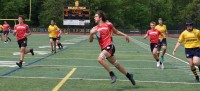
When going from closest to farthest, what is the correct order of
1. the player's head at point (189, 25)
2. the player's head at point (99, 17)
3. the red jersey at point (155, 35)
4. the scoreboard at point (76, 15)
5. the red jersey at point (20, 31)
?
1. the player's head at point (99, 17)
2. the player's head at point (189, 25)
3. the red jersey at point (20, 31)
4. the red jersey at point (155, 35)
5. the scoreboard at point (76, 15)

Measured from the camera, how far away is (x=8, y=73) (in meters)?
12.5

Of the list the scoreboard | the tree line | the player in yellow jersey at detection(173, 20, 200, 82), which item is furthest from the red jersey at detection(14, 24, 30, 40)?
the tree line

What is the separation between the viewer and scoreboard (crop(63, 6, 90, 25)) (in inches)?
2397

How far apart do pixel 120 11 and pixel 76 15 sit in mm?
31996

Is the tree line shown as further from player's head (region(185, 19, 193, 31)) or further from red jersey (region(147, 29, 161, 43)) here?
player's head (region(185, 19, 193, 31))

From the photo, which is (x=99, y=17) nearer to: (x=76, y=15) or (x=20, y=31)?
(x=20, y=31)

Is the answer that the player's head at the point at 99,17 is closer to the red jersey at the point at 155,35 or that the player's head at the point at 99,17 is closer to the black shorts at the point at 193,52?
the black shorts at the point at 193,52

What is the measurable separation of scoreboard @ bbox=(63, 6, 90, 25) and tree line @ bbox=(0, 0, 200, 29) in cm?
2210

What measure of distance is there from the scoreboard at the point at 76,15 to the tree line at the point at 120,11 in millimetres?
22100

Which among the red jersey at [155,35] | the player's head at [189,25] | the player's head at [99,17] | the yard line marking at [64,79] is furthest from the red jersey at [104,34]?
the red jersey at [155,35]

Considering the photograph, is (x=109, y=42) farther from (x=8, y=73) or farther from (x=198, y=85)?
(x=8, y=73)

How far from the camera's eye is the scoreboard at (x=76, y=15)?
6088cm

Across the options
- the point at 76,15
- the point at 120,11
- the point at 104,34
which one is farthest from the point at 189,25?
the point at 120,11

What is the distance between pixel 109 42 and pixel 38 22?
280ft
